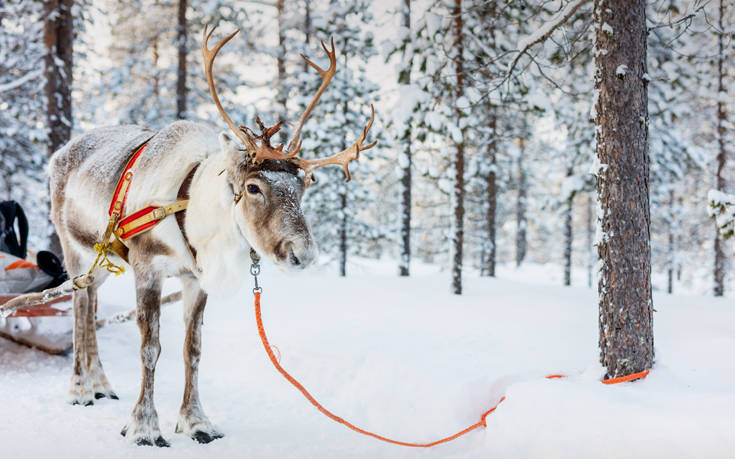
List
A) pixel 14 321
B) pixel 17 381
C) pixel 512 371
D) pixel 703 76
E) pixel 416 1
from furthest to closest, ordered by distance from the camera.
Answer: pixel 703 76
pixel 416 1
pixel 14 321
pixel 17 381
pixel 512 371

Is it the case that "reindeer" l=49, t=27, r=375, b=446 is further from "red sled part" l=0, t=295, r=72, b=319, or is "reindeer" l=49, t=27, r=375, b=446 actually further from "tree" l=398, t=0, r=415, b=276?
"tree" l=398, t=0, r=415, b=276

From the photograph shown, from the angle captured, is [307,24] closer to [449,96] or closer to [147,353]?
[449,96]

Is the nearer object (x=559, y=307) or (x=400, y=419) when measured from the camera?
(x=400, y=419)

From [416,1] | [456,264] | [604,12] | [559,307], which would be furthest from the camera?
[456,264]

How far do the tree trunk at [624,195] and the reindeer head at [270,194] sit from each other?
2.00m

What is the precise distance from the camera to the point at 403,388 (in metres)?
4.12

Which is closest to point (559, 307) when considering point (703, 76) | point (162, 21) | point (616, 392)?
point (616, 392)

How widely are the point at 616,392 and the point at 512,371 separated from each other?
1012mm

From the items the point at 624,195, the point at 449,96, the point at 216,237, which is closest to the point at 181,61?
the point at 449,96

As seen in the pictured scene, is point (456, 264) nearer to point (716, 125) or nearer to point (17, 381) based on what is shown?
point (17, 381)

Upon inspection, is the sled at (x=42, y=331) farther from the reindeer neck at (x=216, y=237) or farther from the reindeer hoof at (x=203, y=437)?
the reindeer neck at (x=216, y=237)

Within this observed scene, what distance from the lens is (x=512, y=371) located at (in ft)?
13.3

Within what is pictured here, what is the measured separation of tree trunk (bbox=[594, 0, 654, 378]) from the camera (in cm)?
351

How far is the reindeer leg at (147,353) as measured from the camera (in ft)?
10.9
